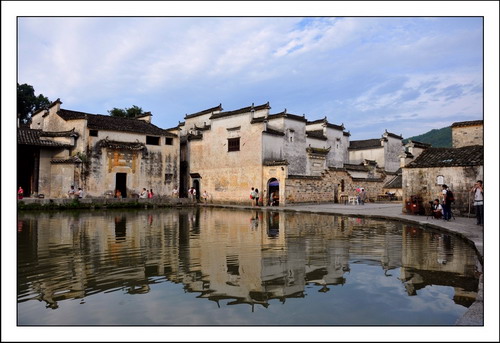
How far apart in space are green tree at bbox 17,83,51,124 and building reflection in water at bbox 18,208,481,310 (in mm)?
35932

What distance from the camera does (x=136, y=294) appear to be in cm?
502

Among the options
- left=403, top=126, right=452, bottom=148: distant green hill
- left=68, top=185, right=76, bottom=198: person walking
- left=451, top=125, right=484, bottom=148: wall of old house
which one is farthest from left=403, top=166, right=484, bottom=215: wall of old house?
left=403, top=126, right=452, bottom=148: distant green hill

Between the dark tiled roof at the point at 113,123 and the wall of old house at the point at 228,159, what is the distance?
2.85 meters

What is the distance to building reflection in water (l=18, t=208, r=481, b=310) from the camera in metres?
5.24

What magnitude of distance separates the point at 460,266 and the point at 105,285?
575 cm

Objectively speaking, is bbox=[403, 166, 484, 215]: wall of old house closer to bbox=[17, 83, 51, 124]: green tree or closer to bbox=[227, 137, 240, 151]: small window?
bbox=[227, 137, 240, 151]: small window

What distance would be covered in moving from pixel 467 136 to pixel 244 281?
724 inches

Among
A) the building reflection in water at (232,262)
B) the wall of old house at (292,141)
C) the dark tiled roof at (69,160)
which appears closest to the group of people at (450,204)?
the building reflection in water at (232,262)

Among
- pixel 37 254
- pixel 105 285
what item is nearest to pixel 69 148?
pixel 37 254

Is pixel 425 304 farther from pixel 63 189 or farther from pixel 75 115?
pixel 75 115

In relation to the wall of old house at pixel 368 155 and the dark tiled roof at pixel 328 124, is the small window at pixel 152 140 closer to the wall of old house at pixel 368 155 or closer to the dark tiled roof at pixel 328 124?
the dark tiled roof at pixel 328 124

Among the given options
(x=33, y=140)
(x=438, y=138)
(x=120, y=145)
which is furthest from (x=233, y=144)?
(x=438, y=138)

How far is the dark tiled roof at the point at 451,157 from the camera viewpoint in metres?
15.1

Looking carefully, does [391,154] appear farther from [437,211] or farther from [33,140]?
[33,140]
